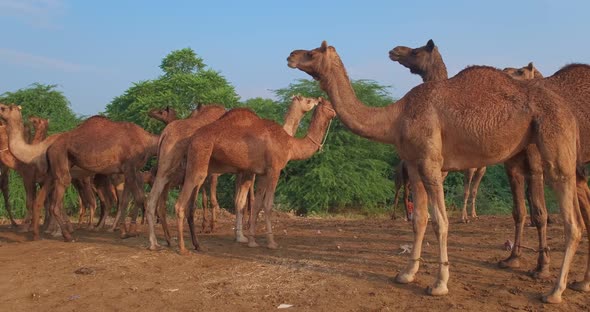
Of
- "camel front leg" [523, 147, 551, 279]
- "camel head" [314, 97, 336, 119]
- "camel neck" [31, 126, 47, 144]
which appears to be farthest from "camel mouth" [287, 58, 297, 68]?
"camel neck" [31, 126, 47, 144]

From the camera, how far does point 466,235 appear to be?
11.1 metres

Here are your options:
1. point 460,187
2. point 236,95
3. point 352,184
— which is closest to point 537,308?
point 352,184

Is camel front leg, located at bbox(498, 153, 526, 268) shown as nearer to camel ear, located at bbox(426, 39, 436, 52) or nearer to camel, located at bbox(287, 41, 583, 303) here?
camel, located at bbox(287, 41, 583, 303)

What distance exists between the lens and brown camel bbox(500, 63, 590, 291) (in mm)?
7375

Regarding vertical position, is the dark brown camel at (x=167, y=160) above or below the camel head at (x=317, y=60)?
below

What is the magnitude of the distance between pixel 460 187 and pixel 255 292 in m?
21.7

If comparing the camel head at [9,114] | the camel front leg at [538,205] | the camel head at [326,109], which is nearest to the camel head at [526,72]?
the camel head at [326,109]

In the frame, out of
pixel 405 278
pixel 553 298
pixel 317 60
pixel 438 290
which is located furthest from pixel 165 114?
pixel 553 298

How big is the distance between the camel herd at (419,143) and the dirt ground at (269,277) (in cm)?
34

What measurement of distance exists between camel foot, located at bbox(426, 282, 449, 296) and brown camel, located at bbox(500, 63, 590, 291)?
5.08ft

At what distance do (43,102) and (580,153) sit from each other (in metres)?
26.9

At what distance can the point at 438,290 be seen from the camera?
6.59 m

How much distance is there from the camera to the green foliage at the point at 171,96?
27.7 meters

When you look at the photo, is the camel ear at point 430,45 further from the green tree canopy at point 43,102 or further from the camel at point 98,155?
the green tree canopy at point 43,102
